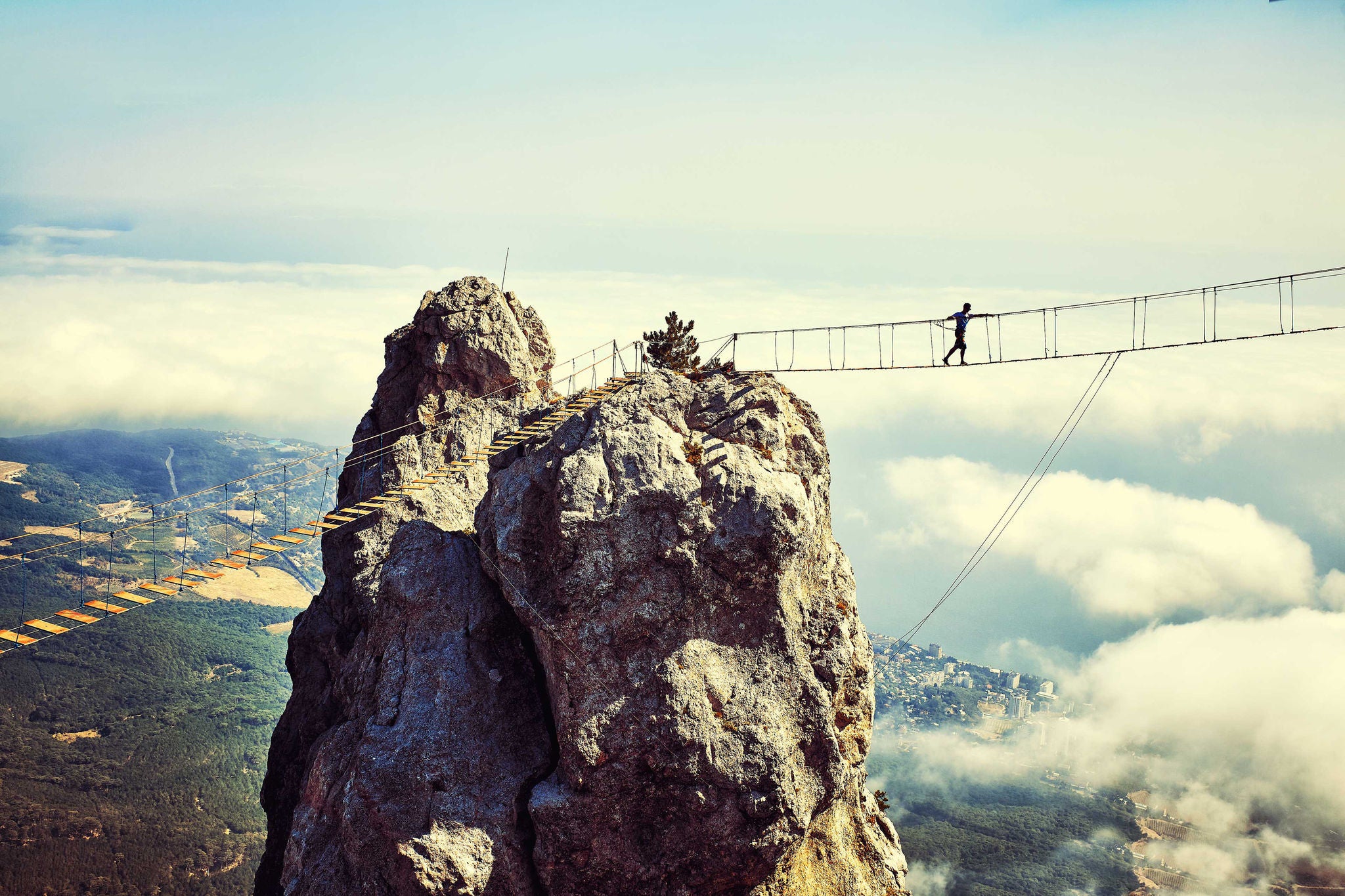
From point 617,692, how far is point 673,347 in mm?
21640

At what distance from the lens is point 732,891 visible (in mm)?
29625

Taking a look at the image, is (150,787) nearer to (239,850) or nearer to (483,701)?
(239,850)

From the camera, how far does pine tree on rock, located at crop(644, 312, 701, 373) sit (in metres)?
45.0

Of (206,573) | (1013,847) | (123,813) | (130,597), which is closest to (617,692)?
(206,573)

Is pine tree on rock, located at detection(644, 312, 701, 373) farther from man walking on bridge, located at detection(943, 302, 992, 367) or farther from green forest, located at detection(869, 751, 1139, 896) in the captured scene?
green forest, located at detection(869, 751, 1139, 896)

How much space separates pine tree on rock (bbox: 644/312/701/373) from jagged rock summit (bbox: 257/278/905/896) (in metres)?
8.06

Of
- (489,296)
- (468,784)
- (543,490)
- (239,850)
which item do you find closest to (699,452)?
(543,490)

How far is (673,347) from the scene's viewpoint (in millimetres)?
46094

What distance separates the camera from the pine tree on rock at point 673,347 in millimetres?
44969

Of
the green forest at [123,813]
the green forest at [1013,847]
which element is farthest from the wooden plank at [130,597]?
the green forest at [1013,847]

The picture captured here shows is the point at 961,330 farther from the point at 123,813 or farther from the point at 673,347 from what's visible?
the point at 123,813

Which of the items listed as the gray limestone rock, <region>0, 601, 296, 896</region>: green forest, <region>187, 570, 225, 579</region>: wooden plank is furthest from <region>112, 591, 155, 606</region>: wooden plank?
<region>0, 601, 296, 896</region>: green forest

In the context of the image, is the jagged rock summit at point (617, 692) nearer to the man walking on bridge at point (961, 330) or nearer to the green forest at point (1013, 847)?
the man walking on bridge at point (961, 330)

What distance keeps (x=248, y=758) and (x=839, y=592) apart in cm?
Answer: 19669
